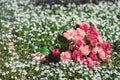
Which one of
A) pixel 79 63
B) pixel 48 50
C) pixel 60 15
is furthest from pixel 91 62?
pixel 60 15

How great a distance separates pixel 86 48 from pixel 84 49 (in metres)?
0.05

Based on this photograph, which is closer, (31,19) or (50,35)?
(50,35)

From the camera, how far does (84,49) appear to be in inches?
353

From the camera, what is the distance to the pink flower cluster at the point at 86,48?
Answer: 29.2 ft

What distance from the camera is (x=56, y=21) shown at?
1083cm

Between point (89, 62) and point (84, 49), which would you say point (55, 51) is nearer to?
point (84, 49)

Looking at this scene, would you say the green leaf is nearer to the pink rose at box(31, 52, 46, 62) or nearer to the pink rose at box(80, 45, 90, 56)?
the pink rose at box(31, 52, 46, 62)

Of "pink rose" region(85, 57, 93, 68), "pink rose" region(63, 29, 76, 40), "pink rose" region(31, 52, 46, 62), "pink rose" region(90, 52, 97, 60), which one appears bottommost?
"pink rose" region(85, 57, 93, 68)

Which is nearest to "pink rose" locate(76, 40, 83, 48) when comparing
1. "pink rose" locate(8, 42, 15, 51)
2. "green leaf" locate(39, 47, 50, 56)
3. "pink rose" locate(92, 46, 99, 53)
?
"pink rose" locate(92, 46, 99, 53)

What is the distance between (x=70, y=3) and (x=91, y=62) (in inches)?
184

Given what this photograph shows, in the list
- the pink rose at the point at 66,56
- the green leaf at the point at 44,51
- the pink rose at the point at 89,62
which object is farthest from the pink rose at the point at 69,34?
the pink rose at the point at 89,62

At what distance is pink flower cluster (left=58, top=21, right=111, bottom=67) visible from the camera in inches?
351

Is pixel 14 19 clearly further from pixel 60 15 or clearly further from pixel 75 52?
pixel 75 52

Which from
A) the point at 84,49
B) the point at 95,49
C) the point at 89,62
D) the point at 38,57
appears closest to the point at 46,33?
the point at 38,57
